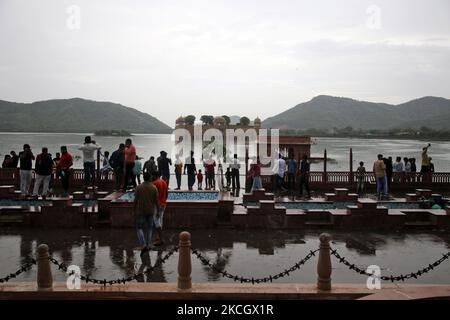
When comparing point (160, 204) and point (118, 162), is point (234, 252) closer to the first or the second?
point (160, 204)

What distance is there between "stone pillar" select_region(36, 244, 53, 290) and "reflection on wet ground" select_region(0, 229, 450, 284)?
1033 millimetres

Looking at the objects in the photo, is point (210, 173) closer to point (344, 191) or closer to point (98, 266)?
point (344, 191)

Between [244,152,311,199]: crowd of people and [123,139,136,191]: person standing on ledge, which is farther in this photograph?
[244,152,311,199]: crowd of people

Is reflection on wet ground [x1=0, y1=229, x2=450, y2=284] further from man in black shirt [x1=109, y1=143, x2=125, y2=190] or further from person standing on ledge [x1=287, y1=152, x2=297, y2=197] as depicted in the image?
person standing on ledge [x1=287, y1=152, x2=297, y2=197]

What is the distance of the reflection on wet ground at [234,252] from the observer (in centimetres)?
815

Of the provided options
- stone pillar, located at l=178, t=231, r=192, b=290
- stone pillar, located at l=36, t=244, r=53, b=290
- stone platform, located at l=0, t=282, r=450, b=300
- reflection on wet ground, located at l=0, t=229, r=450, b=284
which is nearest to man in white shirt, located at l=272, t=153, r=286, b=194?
reflection on wet ground, located at l=0, t=229, r=450, b=284

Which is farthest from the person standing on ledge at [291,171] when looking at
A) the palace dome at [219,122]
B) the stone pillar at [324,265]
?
the palace dome at [219,122]

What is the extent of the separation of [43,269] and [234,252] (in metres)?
4.17

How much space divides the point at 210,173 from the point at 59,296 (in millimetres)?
12360

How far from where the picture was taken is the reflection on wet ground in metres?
8.15

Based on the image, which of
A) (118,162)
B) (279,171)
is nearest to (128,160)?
(118,162)

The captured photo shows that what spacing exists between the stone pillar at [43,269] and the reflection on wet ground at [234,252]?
40.7 inches

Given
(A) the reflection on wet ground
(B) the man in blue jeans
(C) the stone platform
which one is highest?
(B) the man in blue jeans
